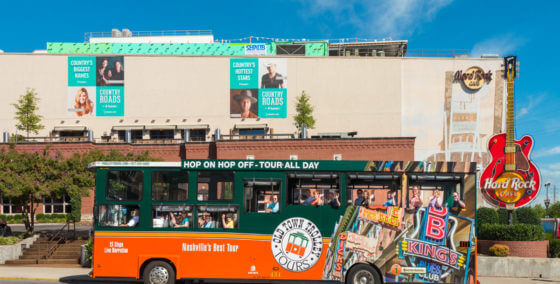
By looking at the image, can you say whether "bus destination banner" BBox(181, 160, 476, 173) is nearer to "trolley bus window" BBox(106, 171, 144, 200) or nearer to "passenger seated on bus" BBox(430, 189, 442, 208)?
"passenger seated on bus" BBox(430, 189, 442, 208)

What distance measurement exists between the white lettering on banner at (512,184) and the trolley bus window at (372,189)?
9.63 meters

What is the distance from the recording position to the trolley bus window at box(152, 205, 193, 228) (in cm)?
1261

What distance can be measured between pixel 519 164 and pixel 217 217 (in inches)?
538

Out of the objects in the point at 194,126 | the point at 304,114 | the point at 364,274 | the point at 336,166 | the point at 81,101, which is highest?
the point at 81,101

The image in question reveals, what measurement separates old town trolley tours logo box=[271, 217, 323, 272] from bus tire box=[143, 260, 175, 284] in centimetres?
289

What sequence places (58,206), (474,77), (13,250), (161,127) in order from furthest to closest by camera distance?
1. (474,77)
2. (161,127)
3. (58,206)
4. (13,250)

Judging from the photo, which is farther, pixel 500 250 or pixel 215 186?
pixel 500 250

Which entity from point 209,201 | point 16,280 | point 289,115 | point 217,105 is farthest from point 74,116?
point 209,201

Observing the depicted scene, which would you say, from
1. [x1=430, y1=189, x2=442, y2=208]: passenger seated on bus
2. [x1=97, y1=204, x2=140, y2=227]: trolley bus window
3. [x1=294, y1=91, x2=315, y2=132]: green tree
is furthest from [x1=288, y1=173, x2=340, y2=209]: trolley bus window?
[x1=294, y1=91, x2=315, y2=132]: green tree

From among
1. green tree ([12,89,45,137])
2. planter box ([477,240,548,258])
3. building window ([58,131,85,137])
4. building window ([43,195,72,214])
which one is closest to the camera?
planter box ([477,240,548,258])

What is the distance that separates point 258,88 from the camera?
54.5m

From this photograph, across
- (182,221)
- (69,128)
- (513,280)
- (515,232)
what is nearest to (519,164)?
(515,232)

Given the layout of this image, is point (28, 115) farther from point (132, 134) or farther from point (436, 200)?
point (436, 200)

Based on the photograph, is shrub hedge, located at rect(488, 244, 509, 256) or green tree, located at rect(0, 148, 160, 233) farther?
green tree, located at rect(0, 148, 160, 233)
